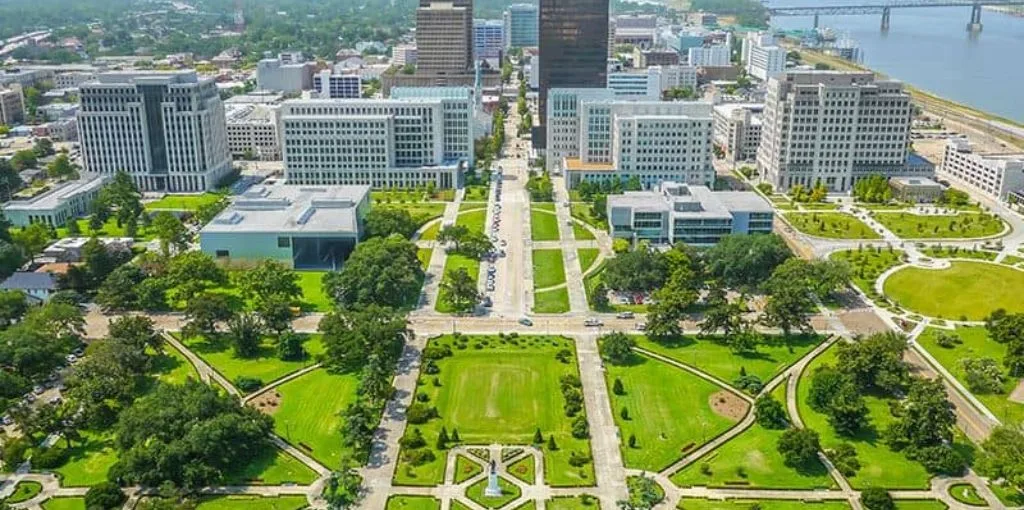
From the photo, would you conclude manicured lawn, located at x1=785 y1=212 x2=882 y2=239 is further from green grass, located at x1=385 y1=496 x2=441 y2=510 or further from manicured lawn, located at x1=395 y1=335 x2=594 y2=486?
green grass, located at x1=385 y1=496 x2=441 y2=510

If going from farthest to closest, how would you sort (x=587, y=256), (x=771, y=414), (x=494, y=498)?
(x=587, y=256), (x=771, y=414), (x=494, y=498)

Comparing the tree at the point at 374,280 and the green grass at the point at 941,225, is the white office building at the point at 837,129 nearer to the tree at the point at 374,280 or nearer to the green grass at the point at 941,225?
the green grass at the point at 941,225

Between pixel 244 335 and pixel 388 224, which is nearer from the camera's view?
pixel 244 335

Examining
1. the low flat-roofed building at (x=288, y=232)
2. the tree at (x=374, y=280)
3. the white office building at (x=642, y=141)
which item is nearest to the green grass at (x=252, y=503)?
the tree at (x=374, y=280)

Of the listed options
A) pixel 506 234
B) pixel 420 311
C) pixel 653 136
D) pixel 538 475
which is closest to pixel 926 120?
pixel 653 136

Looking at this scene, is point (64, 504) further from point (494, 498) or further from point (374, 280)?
point (374, 280)

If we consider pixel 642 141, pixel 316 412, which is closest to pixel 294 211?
pixel 316 412

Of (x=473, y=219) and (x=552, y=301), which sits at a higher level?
(x=473, y=219)
